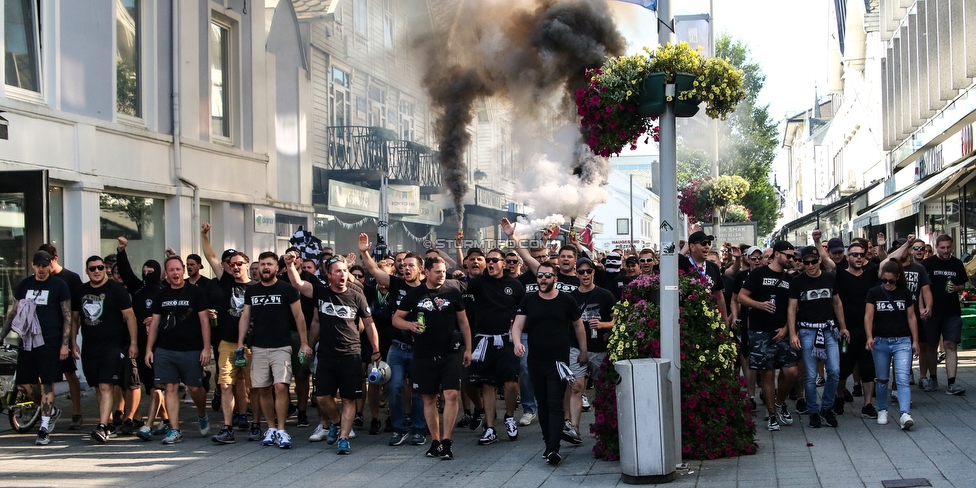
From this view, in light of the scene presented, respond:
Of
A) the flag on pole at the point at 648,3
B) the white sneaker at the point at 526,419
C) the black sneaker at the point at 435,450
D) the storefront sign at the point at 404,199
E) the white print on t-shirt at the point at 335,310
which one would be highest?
the flag on pole at the point at 648,3

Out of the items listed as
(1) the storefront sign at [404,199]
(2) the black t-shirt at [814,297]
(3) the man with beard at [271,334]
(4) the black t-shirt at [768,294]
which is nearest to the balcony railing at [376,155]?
(1) the storefront sign at [404,199]

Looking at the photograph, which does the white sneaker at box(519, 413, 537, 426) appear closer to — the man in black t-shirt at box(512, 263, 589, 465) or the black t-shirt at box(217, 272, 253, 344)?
the man in black t-shirt at box(512, 263, 589, 465)

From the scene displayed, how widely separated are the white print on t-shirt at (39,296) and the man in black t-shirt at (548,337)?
4.57 meters

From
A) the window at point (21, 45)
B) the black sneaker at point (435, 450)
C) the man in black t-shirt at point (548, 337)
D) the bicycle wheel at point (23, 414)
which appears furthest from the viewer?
the window at point (21, 45)

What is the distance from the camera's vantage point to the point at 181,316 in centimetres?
910

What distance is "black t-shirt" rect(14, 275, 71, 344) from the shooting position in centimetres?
918

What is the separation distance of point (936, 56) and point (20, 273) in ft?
57.3

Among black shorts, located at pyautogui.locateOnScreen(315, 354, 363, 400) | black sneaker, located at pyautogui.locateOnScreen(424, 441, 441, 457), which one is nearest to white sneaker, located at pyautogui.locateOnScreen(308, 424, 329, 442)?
black shorts, located at pyautogui.locateOnScreen(315, 354, 363, 400)

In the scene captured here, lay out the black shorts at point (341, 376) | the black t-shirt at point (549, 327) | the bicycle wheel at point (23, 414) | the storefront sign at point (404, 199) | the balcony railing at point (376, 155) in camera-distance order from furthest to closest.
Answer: the storefront sign at point (404, 199) < the balcony railing at point (376, 155) < the bicycle wheel at point (23, 414) < the black shorts at point (341, 376) < the black t-shirt at point (549, 327)

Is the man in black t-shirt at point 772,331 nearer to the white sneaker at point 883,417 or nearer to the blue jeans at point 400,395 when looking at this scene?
the white sneaker at point 883,417

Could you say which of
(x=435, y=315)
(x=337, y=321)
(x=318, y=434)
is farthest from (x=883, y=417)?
(x=318, y=434)

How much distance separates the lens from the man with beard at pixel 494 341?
8.93 meters

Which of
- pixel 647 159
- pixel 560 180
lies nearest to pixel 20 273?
pixel 560 180

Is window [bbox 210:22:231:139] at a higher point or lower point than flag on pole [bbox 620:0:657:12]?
higher
